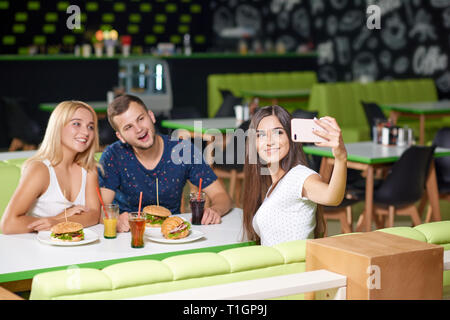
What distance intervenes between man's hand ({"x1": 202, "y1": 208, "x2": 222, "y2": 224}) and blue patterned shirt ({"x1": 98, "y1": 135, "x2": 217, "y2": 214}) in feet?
1.18

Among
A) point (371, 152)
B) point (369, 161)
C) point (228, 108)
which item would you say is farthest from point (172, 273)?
point (228, 108)

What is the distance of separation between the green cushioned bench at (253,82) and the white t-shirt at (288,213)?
22.5ft

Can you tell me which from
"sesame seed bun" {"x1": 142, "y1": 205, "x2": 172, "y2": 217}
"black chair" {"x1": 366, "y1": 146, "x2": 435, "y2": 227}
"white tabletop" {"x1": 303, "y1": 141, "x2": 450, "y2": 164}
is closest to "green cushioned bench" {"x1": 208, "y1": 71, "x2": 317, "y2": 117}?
"white tabletop" {"x1": 303, "y1": 141, "x2": 450, "y2": 164}

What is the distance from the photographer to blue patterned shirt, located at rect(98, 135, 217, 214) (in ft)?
10.5

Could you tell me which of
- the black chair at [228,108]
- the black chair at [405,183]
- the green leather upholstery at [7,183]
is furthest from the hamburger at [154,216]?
the black chair at [228,108]

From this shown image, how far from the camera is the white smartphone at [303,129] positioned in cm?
196

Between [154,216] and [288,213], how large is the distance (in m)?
0.56

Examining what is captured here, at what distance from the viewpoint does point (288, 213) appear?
255 cm

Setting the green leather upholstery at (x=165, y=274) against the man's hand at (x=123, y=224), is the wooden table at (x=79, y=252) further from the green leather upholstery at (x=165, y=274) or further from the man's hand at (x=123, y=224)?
the green leather upholstery at (x=165, y=274)

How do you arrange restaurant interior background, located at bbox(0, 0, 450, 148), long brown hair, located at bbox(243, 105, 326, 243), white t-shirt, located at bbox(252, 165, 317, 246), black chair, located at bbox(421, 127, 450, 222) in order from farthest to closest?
restaurant interior background, located at bbox(0, 0, 450, 148) < black chair, located at bbox(421, 127, 450, 222) < long brown hair, located at bbox(243, 105, 326, 243) < white t-shirt, located at bbox(252, 165, 317, 246)

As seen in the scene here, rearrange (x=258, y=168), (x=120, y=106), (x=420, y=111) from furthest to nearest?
(x=420, y=111), (x=120, y=106), (x=258, y=168)

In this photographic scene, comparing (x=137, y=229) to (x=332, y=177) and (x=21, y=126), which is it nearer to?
(x=332, y=177)

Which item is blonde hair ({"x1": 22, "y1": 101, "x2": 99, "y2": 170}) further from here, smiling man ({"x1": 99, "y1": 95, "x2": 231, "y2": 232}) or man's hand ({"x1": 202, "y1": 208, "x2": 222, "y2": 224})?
man's hand ({"x1": 202, "y1": 208, "x2": 222, "y2": 224})
